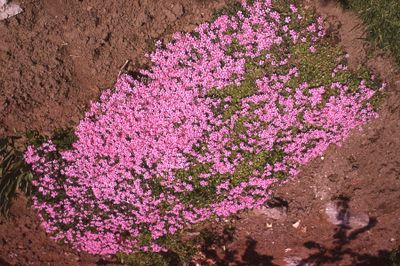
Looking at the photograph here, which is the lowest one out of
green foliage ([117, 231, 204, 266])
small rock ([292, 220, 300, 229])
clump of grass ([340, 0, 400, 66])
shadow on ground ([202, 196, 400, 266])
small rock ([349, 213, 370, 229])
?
green foliage ([117, 231, 204, 266])

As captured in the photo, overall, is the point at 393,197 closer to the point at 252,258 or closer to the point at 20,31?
the point at 252,258

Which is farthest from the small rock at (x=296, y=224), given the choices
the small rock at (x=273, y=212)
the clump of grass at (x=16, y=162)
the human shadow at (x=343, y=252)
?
the clump of grass at (x=16, y=162)

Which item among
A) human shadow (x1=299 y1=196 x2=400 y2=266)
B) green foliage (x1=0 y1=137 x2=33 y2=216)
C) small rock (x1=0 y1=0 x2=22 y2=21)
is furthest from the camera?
human shadow (x1=299 y1=196 x2=400 y2=266)

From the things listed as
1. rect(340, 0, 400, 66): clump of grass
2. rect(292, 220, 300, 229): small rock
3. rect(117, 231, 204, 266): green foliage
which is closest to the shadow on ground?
rect(117, 231, 204, 266): green foliage

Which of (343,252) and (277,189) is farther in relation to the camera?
(343,252)

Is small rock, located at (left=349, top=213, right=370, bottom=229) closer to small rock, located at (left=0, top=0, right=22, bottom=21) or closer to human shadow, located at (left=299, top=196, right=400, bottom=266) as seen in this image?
human shadow, located at (left=299, top=196, right=400, bottom=266)

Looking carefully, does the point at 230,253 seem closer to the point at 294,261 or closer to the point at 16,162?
the point at 294,261

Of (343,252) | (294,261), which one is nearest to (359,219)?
(343,252)
